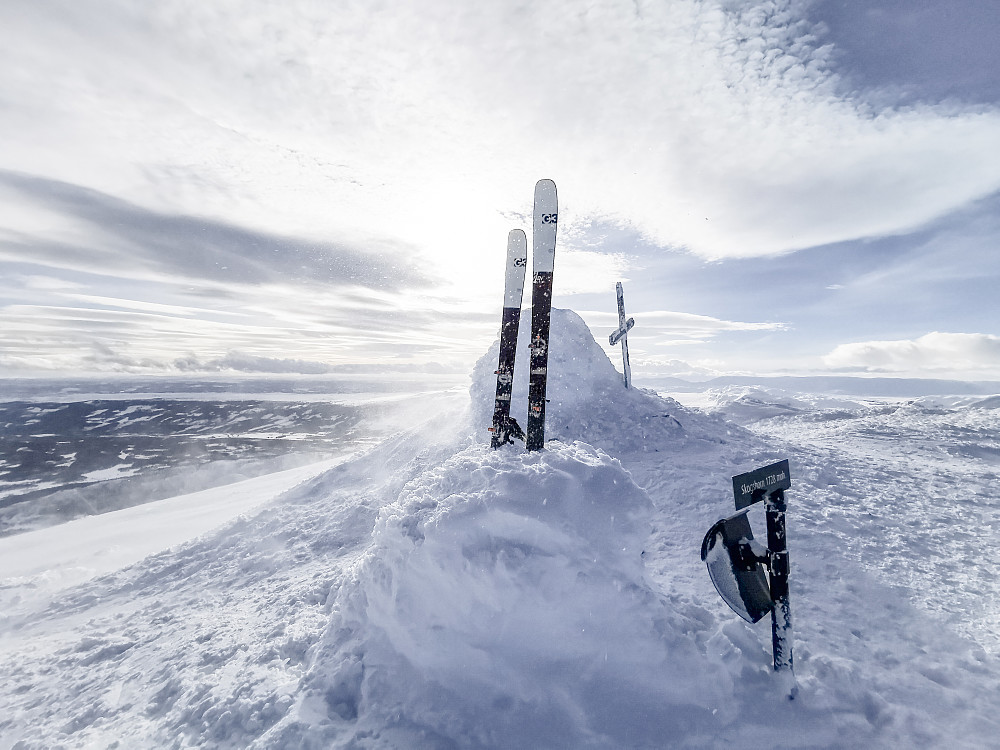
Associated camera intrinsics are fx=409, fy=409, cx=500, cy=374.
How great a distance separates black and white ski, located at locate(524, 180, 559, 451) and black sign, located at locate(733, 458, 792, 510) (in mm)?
3580

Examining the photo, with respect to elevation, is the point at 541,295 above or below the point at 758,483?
above

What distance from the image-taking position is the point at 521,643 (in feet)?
12.5

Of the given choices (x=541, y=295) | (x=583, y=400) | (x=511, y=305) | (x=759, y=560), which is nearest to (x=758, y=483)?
(x=759, y=560)

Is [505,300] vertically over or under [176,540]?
over

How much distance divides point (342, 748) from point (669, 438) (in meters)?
9.98

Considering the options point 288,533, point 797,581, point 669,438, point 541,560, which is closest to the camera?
point 541,560

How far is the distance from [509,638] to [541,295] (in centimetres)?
532

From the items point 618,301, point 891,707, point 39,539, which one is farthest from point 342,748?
point 39,539

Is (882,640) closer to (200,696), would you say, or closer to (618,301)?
(200,696)

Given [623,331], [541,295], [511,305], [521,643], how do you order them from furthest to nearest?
1. [623,331]
2. [511,305]
3. [541,295]
4. [521,643]

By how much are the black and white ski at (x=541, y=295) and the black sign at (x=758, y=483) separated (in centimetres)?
358

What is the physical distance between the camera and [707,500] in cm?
755

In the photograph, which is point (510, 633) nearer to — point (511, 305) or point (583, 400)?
point (511, 305)

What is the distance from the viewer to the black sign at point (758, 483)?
139 inches
